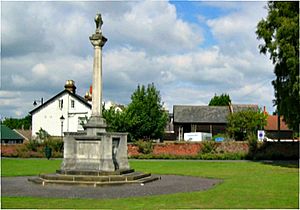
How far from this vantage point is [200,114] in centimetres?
7756

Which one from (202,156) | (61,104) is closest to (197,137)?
(202,156)

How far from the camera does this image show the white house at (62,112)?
68062 millimetres

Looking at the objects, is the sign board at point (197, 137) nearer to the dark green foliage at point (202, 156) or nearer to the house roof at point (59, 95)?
the dark green foliage at point (202, 156)

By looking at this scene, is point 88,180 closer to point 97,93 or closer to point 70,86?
point 97,93

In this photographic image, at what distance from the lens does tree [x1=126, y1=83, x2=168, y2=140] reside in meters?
56.7

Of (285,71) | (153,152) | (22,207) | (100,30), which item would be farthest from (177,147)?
(22,207)

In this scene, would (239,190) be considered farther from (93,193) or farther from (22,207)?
(22,207)

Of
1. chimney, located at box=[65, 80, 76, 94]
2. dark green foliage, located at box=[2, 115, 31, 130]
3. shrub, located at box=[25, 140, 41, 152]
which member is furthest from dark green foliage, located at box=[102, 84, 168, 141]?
dark green foliage, located at box=[2, 115, 31, 130]

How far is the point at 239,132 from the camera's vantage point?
67.1 meters

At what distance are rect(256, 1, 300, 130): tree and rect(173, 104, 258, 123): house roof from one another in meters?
45.6

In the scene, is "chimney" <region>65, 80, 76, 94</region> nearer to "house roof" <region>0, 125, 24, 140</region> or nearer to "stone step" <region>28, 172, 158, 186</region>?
"house roof" <region>0, 125, 24, 140</region>

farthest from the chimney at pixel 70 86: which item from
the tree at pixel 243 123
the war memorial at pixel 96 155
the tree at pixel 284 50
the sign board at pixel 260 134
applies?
the war memorial at pixel 96 155

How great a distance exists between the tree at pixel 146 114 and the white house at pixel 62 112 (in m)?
10.6

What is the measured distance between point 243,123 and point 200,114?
1286 cm
